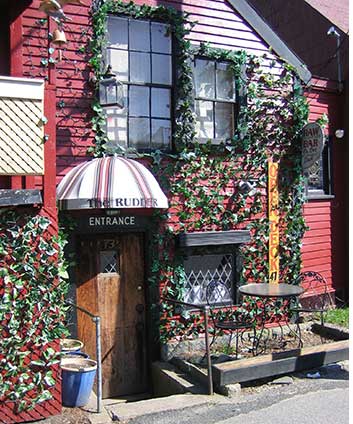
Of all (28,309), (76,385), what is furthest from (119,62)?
(76,385)

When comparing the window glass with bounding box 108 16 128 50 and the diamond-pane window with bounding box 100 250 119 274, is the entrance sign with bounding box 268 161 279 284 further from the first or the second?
the window glass with bounding box 108 16 128 50

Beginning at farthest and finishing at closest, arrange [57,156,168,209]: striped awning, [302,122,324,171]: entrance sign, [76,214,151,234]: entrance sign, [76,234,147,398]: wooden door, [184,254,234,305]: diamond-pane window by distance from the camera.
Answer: [302,122,324,171]: entrance sign, [184,254,234,305]: diamond-pane window, [76,234,147,398]: wooden door, [76,214,151,234]: entrance sign, [57,156,168,209]: striped awning

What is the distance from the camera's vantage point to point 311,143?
908cm

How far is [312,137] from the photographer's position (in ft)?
29.7

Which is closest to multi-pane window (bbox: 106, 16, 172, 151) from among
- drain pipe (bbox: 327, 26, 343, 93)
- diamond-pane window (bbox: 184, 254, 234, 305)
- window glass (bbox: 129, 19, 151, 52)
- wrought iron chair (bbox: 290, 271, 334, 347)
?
window glass (bbox: 129, 19, 151, 52)


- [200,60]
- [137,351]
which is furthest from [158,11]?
[137,351]

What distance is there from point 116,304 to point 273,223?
308 cm

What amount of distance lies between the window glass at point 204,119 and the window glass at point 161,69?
63 centimetres

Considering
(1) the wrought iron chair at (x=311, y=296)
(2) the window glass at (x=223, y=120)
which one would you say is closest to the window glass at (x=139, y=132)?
(2) the window glass at (x=223, y=120)

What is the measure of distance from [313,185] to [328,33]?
3.27m

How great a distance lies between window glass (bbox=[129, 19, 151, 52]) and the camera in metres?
7.92

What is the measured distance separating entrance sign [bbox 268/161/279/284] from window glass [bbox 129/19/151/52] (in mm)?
2878

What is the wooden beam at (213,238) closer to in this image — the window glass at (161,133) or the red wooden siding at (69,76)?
the window glass at (161,133)

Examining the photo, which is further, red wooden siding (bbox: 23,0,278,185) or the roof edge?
the roof edge
